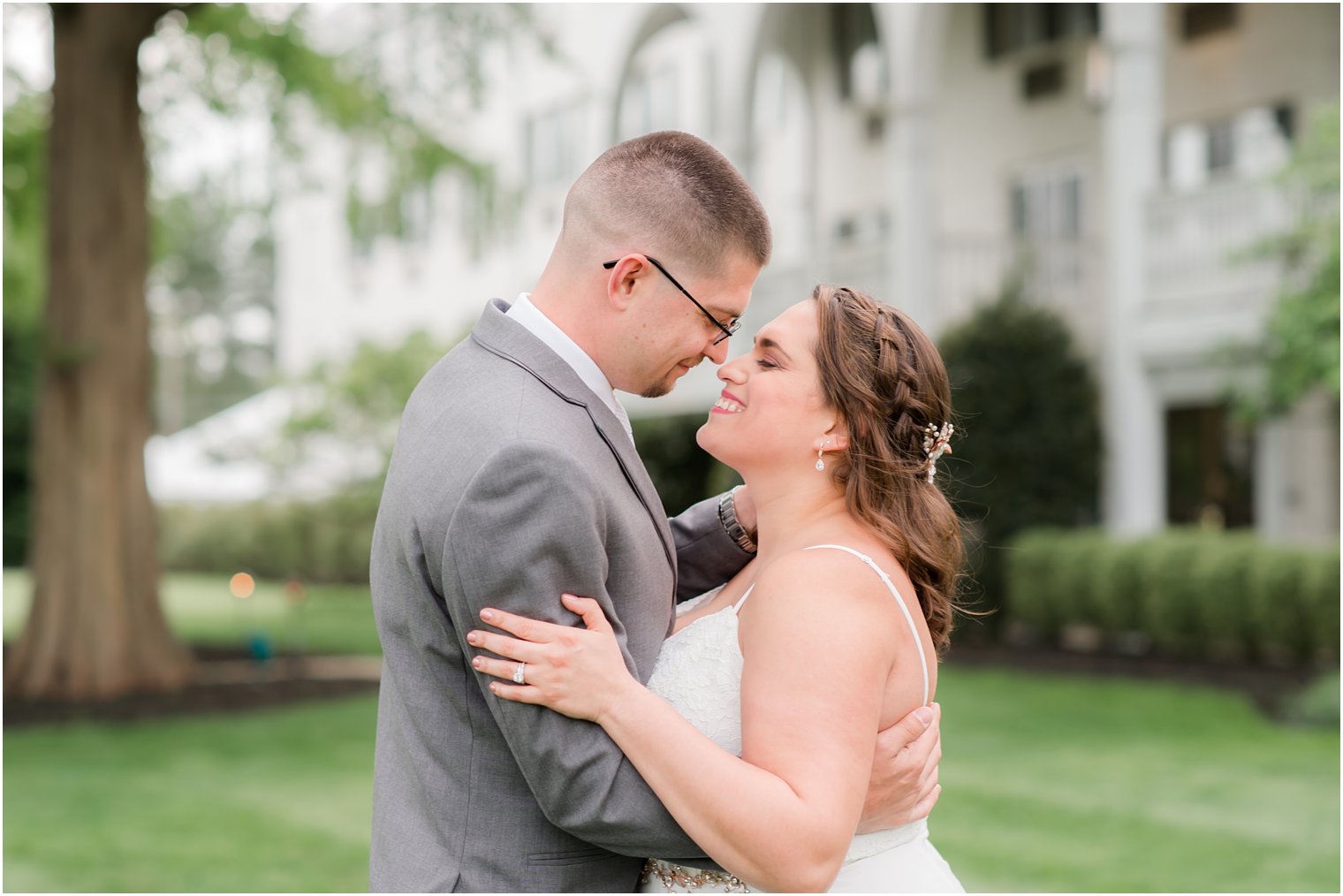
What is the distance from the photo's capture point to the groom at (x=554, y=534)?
2.44 meters

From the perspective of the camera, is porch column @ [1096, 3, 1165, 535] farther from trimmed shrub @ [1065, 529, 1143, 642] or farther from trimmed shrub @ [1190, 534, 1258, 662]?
trimmed shrub @ [1190, 534, 1258, 662]

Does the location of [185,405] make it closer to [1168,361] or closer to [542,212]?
[542,212]

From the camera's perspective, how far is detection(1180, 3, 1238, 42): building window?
19828 mm

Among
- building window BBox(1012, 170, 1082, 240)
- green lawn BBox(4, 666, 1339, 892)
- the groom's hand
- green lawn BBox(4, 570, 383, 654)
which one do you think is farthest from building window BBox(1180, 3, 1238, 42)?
the groom's hand

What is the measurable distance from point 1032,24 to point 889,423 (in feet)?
67.4

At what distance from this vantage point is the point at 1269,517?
18734 mm

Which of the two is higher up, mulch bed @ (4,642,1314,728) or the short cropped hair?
the short cropped hair

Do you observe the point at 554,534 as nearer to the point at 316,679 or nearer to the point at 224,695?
the point at 224,695

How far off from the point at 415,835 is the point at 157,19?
14139 millimetres

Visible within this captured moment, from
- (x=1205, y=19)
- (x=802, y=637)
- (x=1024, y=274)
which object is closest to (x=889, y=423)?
(x=802, y=637)

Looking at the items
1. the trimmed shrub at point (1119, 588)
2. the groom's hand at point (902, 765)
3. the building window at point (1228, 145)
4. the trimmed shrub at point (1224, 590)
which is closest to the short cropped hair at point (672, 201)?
the groom's hand at point (902, 765)

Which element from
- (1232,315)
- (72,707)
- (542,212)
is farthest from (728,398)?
(542,212)

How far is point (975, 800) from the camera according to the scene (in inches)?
398

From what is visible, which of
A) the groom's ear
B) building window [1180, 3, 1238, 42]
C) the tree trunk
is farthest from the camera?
building window [1180, 3, 1238, 42]
